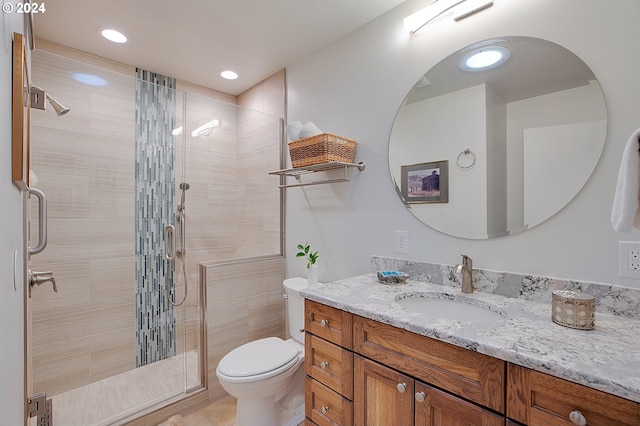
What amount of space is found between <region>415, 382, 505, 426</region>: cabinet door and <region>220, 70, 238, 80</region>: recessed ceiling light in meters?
2.59

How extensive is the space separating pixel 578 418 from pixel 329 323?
0.84 metres

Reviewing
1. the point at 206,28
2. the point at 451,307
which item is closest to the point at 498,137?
the point at 451,307

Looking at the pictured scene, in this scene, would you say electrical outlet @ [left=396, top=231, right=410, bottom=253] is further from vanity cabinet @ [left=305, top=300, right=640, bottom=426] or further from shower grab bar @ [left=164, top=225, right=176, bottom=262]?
shower grab bar @ [left=164, top=225, right=176, bottom=262]

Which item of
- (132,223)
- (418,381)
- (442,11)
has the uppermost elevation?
(442,11)

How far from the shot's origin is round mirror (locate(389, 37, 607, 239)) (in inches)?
47.4

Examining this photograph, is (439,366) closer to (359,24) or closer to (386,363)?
(386,363)

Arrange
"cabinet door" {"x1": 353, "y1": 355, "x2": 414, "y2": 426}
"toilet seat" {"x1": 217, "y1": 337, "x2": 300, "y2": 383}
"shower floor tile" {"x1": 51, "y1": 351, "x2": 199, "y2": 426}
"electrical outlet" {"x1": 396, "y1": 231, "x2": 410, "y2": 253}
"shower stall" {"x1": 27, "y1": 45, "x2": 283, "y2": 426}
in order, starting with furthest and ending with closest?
1. "shower stall" {"x1": 27, "y1": 45, "x2": 283, "y2": 426}
2. "shower floor tile" {"x1": 51, "y1": 351, "x2": 199, "y2": 426}
3. "electrical outlet" {"x1": 396, "y1": 231, "x2": 410, "y2": 253}
4. "toilet seat" {"x1": 217, "y1": 337, "x2": 300, "y2": 383}
5. "cabinet door" {"x1": 353, "y1": 355, "x2": 414, "y2": 426}

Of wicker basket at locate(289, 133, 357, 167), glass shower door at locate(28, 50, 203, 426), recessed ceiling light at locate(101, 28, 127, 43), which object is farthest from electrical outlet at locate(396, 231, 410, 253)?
recessed ceiling light at locate(101, 28, 127, 43)

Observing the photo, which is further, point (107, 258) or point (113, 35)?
point (107, 258)

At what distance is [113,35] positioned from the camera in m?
2.01

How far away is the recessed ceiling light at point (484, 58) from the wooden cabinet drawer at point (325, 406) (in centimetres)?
162

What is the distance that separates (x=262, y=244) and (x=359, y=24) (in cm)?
177

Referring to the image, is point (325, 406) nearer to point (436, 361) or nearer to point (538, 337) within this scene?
point (436, 361)

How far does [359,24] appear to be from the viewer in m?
1.91
